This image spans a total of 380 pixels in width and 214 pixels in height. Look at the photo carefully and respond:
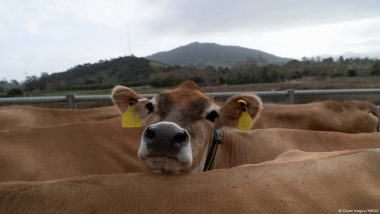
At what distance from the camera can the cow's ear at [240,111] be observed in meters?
4.14

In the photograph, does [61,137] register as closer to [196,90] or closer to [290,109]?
[196,90]

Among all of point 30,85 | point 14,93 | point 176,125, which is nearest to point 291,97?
point 176,125

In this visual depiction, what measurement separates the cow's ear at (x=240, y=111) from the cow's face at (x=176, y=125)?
11 millimetres

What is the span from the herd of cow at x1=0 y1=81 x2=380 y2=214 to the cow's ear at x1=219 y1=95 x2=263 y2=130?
11mm

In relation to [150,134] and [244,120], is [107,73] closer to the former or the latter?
[244,120]

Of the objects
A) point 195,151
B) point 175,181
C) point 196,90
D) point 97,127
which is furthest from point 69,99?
point 175,181

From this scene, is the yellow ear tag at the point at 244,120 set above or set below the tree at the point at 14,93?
above

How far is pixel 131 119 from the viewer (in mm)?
4445

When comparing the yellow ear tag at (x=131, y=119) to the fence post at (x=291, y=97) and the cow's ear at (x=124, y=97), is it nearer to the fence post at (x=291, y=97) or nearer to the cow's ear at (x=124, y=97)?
the cow's ear at (x=124, y=97)

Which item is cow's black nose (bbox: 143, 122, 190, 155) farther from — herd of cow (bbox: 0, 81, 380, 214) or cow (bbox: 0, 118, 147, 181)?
cow (bbox: 0, 118, 147, 181)

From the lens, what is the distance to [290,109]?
675 centimetres

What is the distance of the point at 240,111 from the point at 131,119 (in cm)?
119

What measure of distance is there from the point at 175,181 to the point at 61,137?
97.3 inches

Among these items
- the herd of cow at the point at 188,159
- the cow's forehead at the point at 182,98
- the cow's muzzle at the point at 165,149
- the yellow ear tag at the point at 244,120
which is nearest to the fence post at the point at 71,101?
the herd of cow at the point at 188,159
